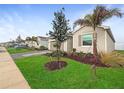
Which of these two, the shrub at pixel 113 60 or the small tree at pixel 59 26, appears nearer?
the shrub at pixel 113 60

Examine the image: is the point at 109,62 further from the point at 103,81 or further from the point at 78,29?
the point at 78,29

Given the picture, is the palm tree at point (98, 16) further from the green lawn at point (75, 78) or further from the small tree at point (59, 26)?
the green lawn at point (75, 78)

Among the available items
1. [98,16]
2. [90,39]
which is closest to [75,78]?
[98,16]

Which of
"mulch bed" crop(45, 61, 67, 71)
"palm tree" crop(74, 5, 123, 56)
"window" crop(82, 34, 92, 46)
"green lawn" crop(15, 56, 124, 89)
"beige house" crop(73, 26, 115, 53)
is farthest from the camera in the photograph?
"window" crop(82, 34, 92, 46)

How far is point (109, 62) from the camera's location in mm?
9406

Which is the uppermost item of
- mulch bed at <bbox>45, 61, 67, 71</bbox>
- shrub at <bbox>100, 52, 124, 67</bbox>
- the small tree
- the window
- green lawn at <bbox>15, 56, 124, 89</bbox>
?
the small tree

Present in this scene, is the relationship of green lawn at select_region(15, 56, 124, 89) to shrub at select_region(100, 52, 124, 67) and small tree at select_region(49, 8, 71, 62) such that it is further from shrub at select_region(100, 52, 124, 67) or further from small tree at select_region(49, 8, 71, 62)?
small tree at select_region(49, 8, 71, 62)

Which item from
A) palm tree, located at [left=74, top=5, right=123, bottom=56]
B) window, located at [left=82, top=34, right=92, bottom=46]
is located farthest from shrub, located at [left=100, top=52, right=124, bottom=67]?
window, located at [left=82, top=34, right=92, bottom=46]

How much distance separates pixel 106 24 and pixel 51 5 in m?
4.53

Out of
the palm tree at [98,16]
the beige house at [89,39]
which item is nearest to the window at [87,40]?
the beige house at [89,39]

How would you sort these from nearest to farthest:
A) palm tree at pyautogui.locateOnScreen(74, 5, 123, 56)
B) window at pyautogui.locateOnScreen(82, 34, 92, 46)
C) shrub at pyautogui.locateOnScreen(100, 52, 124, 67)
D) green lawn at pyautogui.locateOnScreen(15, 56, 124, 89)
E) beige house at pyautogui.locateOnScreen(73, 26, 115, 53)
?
1. green lawn at pyautogui.locateOnScreen(15, 56, 124, 89)
2. shrub at pyautogui.locateOnScreen(100, 52, 124, 67)
3. palm tree at pyautogui.locateOnScreen(74, 5, 123, 56)
4. beige house at pyautogui.locateOnScreen(73, 26, 115, 53)
5. window at pyautogui.locateOnScreen(82, 34, 92, 46)

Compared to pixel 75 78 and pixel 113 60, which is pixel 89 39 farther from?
pixel 75 78

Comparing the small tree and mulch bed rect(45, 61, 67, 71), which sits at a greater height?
the small tree

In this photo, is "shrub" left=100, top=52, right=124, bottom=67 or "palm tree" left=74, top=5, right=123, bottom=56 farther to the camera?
"palm tree" left=74, top=5, right=123, bottom=56
